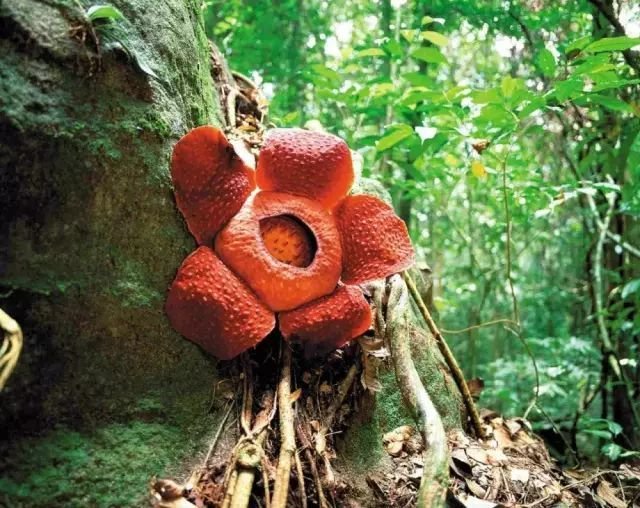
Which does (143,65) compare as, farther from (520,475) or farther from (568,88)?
(520,475)

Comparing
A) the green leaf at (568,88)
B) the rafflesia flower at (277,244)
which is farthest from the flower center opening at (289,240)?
the green leaf at (568,88)

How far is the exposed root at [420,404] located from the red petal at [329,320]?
0.58 feet

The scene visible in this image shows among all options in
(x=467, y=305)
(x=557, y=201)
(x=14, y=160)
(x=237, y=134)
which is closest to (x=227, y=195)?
(x=14, y=160)

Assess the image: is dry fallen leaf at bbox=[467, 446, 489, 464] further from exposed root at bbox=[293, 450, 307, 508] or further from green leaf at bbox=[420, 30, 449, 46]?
green leaf at bbox=[420, 30, 449, 46]

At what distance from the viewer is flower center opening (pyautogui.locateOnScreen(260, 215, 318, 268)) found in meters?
1.68

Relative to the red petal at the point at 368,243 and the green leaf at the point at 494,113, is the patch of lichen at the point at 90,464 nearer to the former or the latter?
the red petal at the point at 368,243

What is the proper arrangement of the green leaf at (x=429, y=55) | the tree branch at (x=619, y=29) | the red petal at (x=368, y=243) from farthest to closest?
the tree branch at (x=619, y=29) → the green leaf at (x=429, y=55) → the red petal at (x=368, y=243)

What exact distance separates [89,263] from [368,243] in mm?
862

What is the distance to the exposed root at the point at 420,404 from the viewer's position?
138 cm

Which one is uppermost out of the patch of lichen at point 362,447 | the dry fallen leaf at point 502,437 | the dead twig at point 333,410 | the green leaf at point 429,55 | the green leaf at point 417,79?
the green leaf at point 429,55

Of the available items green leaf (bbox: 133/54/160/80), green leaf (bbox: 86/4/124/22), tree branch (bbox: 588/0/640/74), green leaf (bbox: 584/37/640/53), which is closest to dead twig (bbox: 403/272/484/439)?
green leaf (bbox: 584/37/640/53)

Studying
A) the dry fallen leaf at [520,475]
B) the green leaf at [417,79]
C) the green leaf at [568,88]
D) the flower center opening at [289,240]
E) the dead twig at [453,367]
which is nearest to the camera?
the flower center opening at [289,240]

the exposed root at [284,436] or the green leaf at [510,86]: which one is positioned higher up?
the green leaf at [510,86]

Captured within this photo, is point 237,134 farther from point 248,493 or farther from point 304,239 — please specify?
point 248,493
